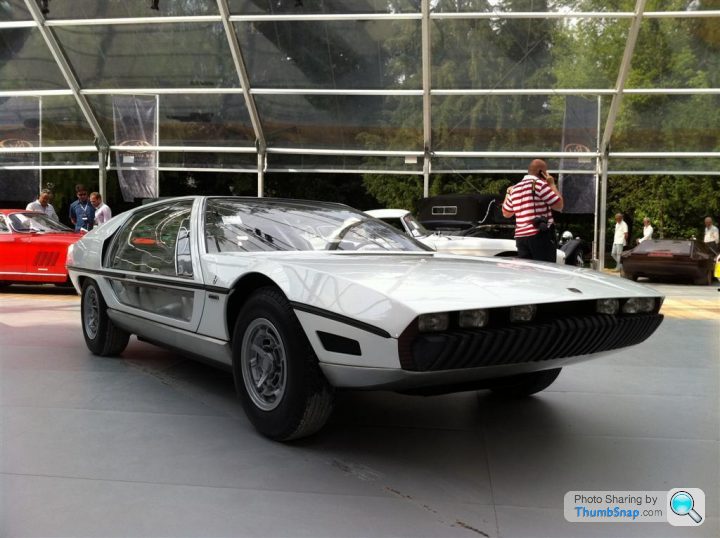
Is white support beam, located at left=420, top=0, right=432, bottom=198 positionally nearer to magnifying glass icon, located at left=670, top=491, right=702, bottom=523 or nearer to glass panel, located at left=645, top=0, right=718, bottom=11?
glass panel, located at left=645, top=0, right=718, bottom=11

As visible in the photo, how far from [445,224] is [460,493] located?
962 centimetres

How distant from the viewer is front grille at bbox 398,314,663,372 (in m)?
2.42

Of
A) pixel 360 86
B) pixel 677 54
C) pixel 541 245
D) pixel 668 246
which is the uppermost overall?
pixel 677 54

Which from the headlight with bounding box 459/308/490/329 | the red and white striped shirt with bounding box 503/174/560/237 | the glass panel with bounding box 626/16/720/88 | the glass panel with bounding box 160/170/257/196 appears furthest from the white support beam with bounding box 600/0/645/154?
the glass panel with bounding box 160/170/257/196

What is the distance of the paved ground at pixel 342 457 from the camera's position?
7.45 feet

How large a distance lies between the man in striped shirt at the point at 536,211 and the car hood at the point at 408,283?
9.93ft

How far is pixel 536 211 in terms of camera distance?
6.42 m

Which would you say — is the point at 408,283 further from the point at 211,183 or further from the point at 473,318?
the point at 211,183

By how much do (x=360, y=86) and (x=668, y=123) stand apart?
6578 millimetres

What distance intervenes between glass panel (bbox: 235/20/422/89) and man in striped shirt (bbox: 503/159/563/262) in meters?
7.55

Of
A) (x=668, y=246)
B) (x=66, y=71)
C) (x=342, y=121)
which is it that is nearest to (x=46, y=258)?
(x=66, y=71)

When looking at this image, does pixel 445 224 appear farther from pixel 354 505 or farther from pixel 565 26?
pixel 354 505

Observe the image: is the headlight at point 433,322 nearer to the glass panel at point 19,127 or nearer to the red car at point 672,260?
the red car at point 672,260

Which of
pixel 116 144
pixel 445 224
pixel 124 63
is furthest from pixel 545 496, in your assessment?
pixel 116 144
